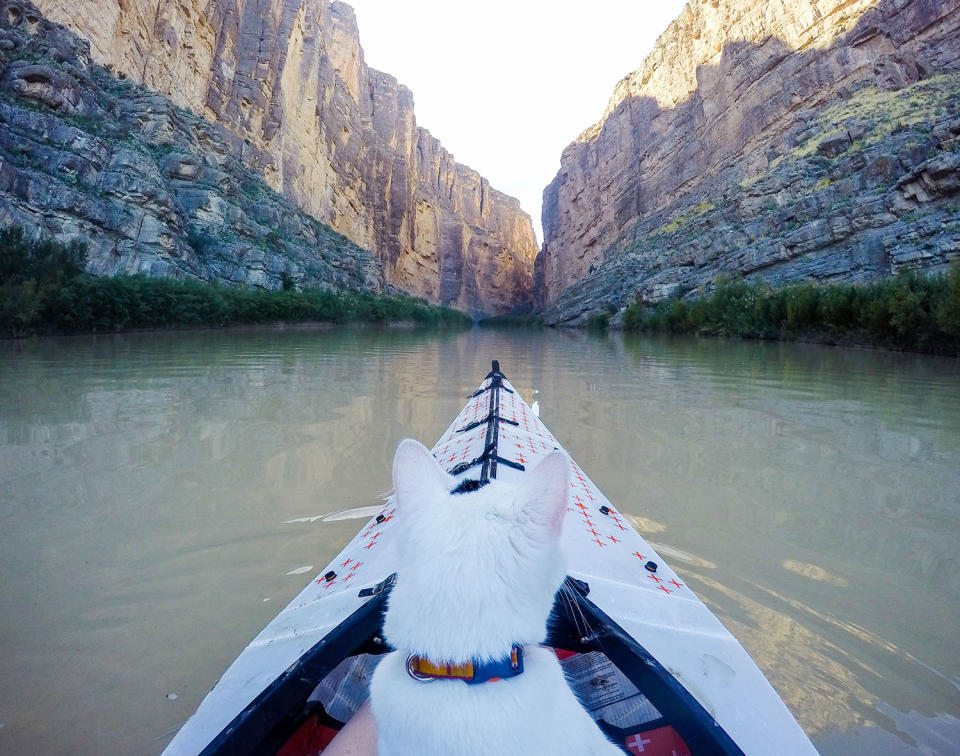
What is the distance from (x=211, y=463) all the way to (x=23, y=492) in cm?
109

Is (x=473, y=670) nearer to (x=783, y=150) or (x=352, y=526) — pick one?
(x=352, y=526)

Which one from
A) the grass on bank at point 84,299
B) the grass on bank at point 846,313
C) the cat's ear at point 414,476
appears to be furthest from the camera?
the grass on bank at point 84,299

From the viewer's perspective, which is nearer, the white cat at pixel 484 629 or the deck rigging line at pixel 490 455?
the white cat at pixel 484 629

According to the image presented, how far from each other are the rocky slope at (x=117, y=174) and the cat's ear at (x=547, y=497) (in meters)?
22.7

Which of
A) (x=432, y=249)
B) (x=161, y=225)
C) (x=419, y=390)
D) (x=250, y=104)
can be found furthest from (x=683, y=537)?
(x=432, y=249)

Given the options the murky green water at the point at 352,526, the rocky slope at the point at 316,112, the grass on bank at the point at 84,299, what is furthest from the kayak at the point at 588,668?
the rocky slope at the point at 316,112

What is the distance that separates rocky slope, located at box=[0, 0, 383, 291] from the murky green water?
17.2 m

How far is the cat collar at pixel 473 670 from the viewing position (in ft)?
2.59

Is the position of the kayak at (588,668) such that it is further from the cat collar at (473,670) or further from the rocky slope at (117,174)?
the rocky slope at (117,174)

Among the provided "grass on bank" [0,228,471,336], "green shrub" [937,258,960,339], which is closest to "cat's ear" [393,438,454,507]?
"green shrub" [937,258,960,339]

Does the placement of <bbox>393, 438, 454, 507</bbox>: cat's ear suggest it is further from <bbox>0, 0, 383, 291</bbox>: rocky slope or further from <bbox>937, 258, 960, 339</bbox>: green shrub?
<bbox>0, 0, 383, 291</bbox>: rocky slope

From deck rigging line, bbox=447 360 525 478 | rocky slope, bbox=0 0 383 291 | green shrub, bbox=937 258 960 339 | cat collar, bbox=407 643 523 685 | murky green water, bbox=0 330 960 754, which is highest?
rocky slope, bbox=0 0 383 291

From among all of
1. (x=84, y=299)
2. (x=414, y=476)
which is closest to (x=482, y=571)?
(x=414, y=476)

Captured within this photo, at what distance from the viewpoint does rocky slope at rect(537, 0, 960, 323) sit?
2128cm
